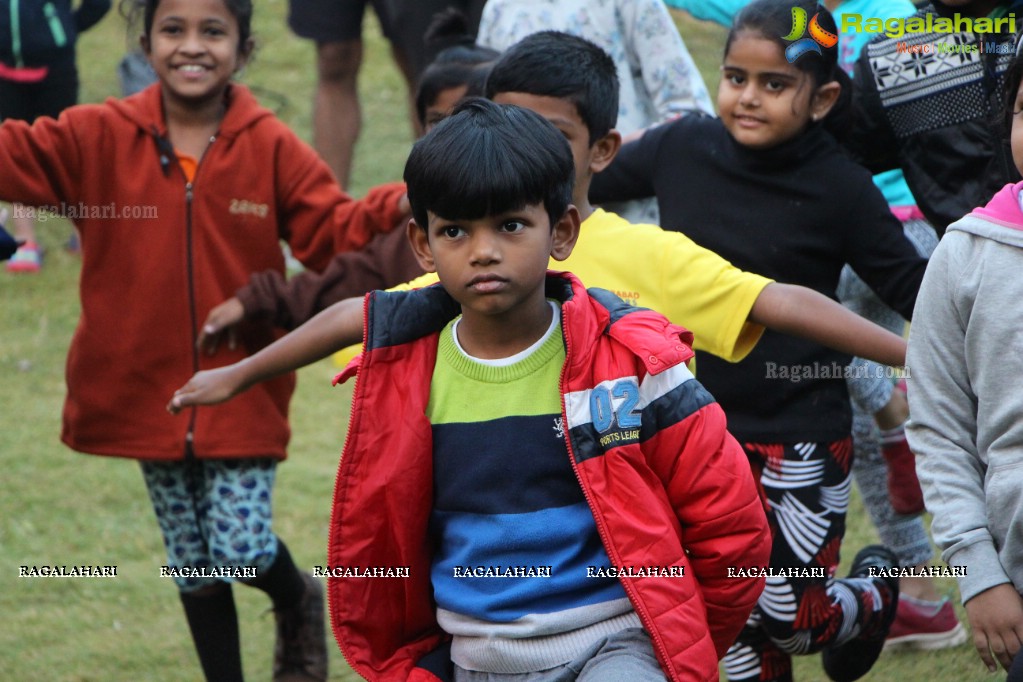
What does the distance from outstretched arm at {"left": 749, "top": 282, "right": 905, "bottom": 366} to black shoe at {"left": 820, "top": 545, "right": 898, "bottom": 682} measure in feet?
3.05

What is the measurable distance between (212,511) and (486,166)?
1.69 m

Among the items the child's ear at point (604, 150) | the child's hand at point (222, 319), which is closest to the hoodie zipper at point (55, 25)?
the child's hand at point (222, 319)

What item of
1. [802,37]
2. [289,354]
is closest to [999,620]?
[289,354]

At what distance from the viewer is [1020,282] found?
8.01ft

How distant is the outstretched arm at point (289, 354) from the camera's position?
2982 mm

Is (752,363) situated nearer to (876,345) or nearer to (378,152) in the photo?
(876,345)

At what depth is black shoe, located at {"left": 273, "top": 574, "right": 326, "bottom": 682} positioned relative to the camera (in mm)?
4148

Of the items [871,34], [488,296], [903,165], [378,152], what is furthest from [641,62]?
[378,152]

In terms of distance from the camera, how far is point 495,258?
2.53 metres

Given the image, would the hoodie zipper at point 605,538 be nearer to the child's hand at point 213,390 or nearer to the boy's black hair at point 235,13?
the child's hand at point 213,390

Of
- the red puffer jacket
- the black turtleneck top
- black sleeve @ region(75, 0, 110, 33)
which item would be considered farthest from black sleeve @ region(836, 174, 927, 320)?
black sleeve @ region(75, 0, 110, 33)

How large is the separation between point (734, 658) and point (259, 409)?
4.57ft

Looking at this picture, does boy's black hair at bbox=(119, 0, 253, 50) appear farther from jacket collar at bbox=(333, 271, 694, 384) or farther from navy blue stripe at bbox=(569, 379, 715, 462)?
navy blue stripe at bbox=(569, 379, 715, 462)

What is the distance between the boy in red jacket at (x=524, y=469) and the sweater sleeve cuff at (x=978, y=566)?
33 centimetres
